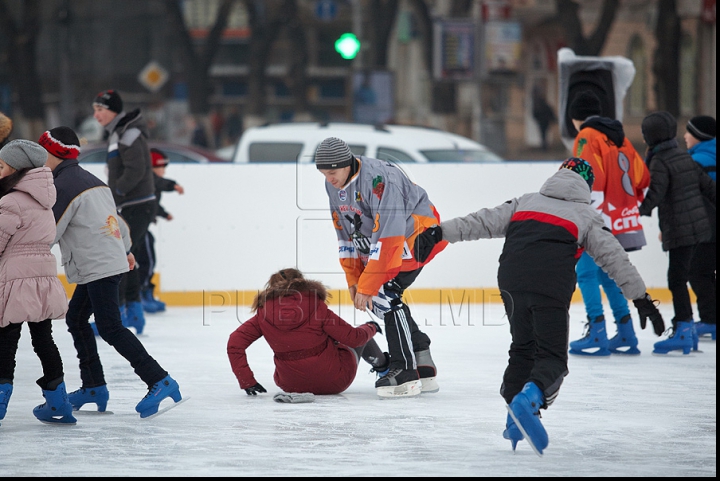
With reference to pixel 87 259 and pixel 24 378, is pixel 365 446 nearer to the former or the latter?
pixel 87 259

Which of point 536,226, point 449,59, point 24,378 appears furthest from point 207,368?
point 449,59

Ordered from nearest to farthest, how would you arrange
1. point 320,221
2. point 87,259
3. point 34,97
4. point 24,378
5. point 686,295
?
1. point 87,259
2. point 24,378
3. point 686,295
4. point 320,221
5. point 34,97

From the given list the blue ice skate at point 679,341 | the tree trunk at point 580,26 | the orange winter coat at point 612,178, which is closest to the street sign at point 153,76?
the tree trunk at point 580,26

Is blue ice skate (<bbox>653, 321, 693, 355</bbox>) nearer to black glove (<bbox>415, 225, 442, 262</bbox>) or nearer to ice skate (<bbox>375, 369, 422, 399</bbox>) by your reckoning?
ice skate (<bbox>375, 369, 422, 399</bbox>)

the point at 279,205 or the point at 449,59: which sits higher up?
the point at 449,59

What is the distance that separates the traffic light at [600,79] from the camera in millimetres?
6438

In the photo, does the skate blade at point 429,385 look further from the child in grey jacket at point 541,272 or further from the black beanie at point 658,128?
the black beanie at point 658,128

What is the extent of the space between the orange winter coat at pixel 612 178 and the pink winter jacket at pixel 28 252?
119 inches

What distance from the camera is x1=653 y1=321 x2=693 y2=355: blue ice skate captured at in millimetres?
6109

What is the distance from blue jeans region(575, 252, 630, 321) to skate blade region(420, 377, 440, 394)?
144cm

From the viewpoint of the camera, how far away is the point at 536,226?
3705mm

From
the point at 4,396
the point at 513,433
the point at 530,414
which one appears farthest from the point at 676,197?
the point at 4,396

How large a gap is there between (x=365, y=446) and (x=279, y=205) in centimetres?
470

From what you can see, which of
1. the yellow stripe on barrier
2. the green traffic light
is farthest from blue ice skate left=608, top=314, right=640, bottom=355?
the green traffic light
